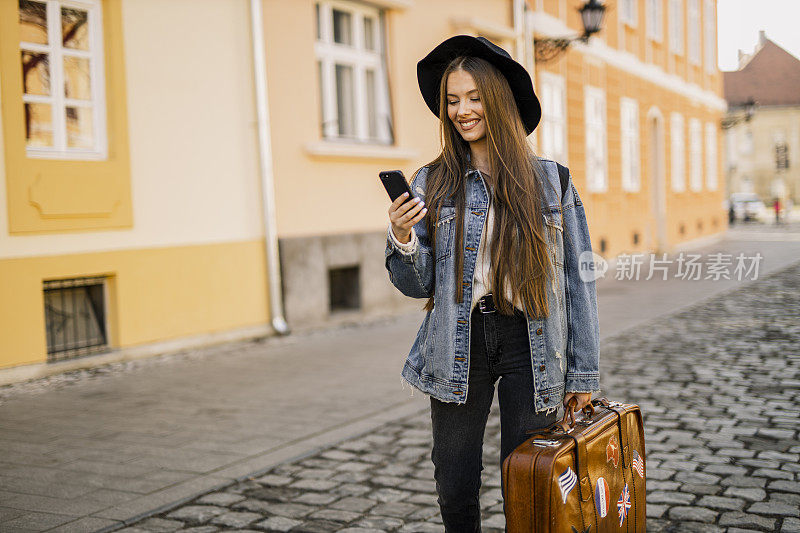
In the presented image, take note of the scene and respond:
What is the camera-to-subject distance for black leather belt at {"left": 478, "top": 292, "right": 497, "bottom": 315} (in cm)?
267

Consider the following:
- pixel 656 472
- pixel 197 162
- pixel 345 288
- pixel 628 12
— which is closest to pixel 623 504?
pixel 656 472

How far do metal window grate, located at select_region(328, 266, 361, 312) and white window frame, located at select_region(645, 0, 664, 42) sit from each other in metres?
14.1

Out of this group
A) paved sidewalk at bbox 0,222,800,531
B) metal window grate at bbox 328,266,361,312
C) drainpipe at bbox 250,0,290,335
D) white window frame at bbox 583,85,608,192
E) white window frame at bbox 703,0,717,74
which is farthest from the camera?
white window frame at bbox 703,0,717,74

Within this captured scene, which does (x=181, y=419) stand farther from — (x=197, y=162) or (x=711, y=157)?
(x=711, y=157)

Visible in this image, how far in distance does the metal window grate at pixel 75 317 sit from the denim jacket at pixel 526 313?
6.16 metres

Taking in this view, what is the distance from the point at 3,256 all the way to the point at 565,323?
20.0 feet

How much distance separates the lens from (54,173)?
7.78 metres

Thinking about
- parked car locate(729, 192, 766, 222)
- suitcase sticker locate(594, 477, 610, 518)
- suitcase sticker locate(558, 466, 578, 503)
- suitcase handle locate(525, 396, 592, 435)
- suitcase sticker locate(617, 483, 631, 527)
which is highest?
parked car locate(729, 192, 766, 222)

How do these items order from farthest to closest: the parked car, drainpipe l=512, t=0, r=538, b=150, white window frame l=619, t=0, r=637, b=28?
the parked car
white window frame l=619, t=0, r=637, b=28
drainpipe l=512, t=0, r=538, b=150

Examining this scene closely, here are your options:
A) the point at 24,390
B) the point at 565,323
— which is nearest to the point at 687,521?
the point at 565,323

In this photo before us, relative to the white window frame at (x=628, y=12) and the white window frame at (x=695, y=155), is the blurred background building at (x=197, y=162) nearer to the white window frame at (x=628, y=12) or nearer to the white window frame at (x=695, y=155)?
the white window frame at (x=628, y=12)

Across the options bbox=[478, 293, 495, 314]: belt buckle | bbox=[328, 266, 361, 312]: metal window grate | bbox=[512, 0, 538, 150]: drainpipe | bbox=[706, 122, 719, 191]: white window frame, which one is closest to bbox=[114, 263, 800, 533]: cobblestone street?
bbox=[478, 293, 495, 314]: belt buckle

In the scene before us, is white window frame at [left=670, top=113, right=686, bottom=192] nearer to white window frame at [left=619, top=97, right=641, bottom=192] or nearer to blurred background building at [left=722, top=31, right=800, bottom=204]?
white window frame at [left=619, top=97, right=641, bottom=192]

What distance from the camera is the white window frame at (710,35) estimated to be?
27.4 m
